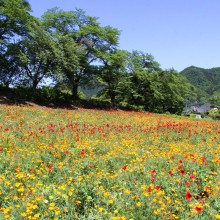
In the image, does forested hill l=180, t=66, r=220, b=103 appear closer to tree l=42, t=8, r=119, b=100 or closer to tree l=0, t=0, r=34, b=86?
tree l=42, t=8, r=119, b=100

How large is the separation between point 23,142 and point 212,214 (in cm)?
667

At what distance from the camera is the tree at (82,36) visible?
36125 millimetres

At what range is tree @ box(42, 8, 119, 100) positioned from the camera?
36.1 m

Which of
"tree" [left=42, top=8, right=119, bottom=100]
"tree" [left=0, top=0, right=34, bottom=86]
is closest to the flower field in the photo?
"tree" [left=0, top=0, right=34, bottom=86]

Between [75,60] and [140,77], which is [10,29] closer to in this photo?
[75,60]

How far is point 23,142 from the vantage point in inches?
357

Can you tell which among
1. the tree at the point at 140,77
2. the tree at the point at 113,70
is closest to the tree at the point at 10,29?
the tree at the point at 113,70

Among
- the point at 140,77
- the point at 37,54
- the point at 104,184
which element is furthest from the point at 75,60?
the point at 104,184

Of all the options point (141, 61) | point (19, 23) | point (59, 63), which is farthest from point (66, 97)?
point (141, 61)

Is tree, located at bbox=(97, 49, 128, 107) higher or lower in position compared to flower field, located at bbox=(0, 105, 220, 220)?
higher

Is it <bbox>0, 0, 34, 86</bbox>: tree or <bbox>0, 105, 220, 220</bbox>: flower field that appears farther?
<bbox>0, 0, 34, 86</bbox>: tree

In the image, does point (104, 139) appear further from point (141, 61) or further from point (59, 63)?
point (141, 61)

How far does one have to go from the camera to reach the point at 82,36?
37.8 m

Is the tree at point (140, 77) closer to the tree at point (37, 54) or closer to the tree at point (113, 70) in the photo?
the tree at point (113, 70)
